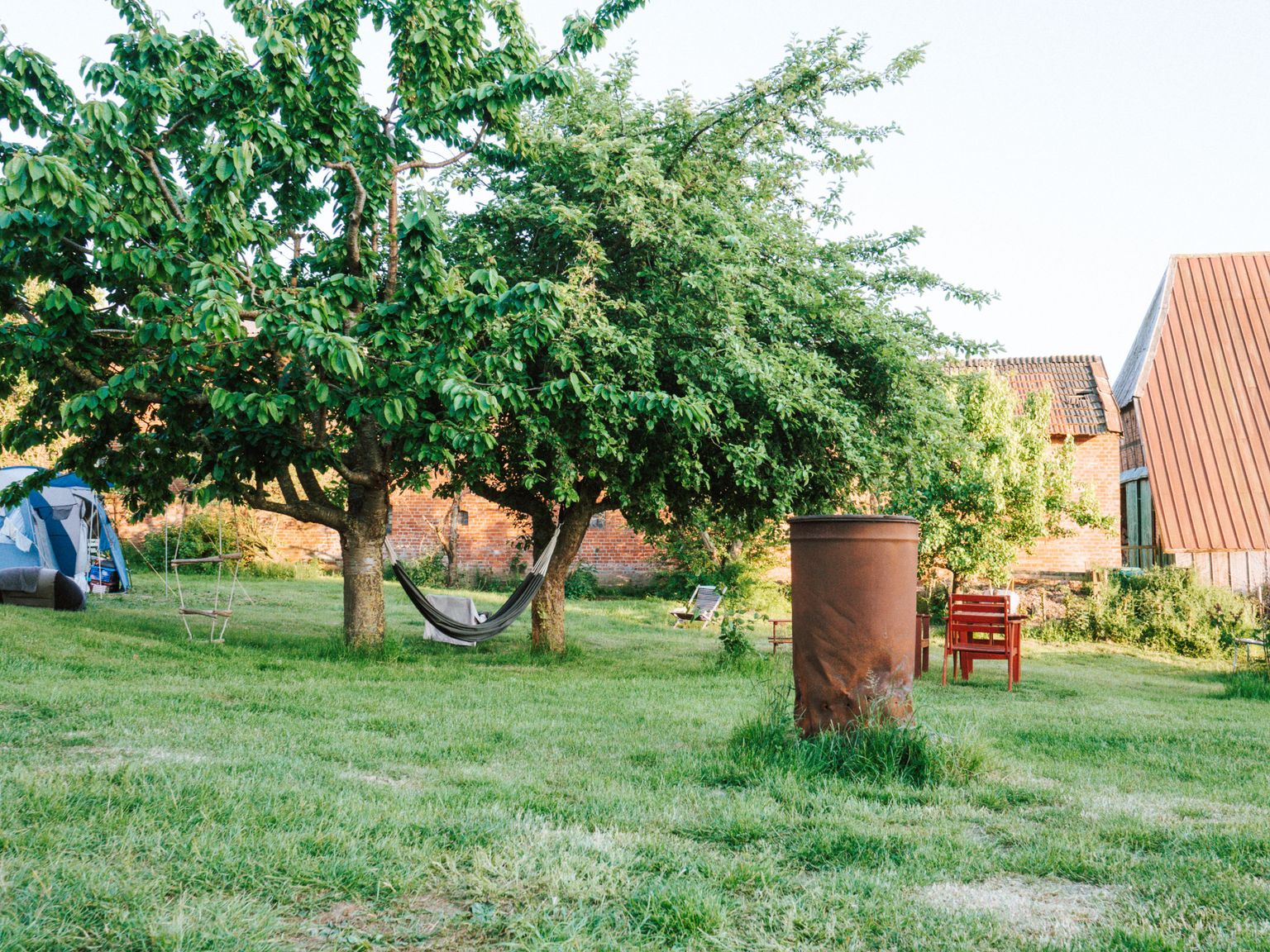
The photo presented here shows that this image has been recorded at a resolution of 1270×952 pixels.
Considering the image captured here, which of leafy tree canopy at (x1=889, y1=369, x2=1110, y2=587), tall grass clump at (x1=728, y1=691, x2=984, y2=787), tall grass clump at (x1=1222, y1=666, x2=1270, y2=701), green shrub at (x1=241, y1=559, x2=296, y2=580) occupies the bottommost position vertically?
tall grass clump at (x1=1222, y1=666, x2=1270, y2=701)

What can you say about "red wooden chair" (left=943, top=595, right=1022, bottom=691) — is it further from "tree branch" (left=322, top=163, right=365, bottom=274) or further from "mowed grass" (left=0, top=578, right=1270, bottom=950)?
"tree branch" (left=322, top=163, right=365, bottom=274)

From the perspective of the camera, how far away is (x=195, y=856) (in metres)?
3.08

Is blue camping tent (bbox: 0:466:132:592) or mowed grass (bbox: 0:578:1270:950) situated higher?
blue camping tent (bbox: 0:466:132:592)

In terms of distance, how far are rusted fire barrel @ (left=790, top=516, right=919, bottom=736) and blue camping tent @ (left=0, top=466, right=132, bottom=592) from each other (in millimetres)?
12109

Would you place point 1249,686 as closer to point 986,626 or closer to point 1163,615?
point 986,626

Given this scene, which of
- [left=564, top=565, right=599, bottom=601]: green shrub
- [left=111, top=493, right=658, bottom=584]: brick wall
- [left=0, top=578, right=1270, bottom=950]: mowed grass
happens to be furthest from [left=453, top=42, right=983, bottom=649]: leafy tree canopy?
[left=111, top=493, right=658, bottom=584]: brick wall

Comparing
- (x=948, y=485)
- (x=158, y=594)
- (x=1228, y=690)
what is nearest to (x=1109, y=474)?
(x=948, y=485)

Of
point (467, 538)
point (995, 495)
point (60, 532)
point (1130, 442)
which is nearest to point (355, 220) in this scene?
point (60, 532)

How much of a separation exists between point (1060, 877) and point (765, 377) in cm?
524

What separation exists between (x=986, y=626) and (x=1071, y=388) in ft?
43.3

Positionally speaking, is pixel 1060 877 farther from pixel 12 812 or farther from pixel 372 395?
pixel 372 395

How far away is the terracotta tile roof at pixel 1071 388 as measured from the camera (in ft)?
65.2

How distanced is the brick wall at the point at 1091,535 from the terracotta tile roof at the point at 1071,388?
332 mm

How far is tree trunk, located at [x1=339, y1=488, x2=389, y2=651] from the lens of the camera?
369 inches
